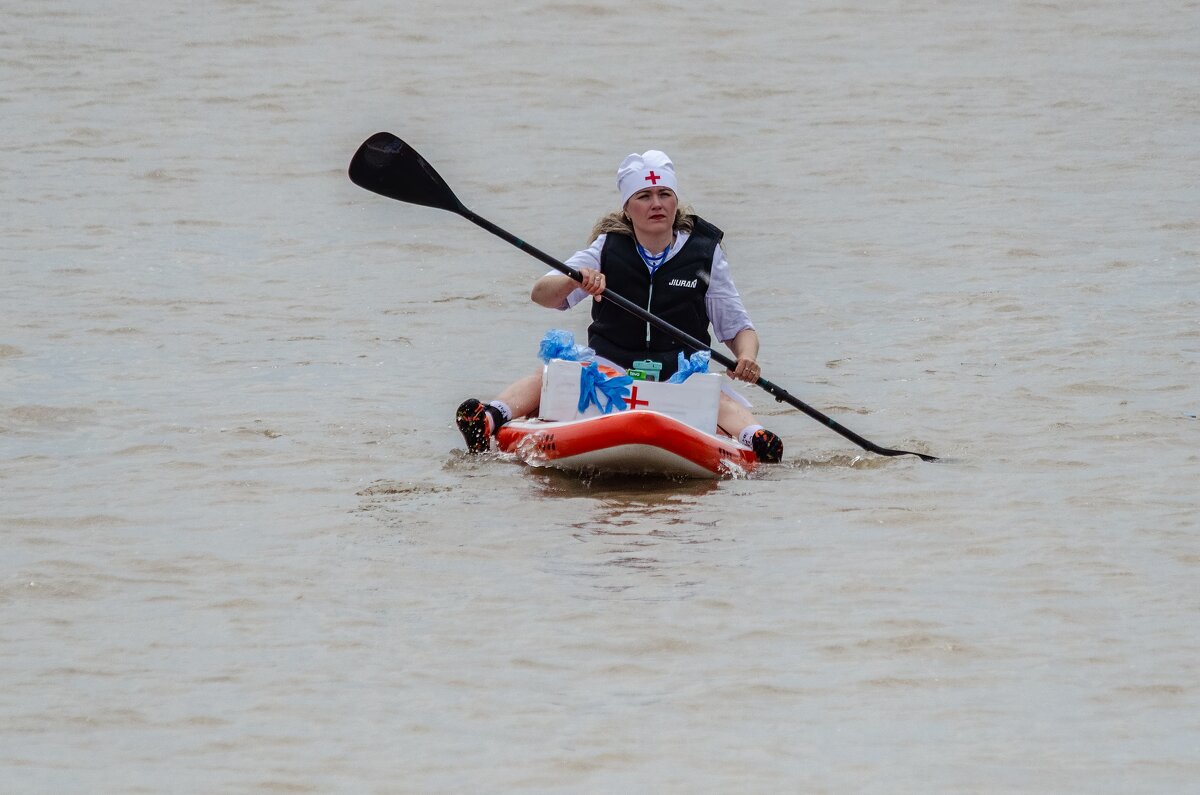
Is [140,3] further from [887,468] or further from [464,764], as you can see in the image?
[464,764]

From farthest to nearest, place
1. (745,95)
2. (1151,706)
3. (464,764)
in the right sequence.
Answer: (745,95)
(1151,706)
(464,764)

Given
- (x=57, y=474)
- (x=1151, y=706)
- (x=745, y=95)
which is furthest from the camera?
(x=745, y=95)

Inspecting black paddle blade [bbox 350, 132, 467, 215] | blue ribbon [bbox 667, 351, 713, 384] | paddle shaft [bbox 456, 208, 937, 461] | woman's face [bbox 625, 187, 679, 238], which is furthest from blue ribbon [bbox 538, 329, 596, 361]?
black paddle blade [bbox 350, 132, 467, 215]

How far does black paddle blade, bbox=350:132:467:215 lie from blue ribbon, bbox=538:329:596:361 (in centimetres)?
68

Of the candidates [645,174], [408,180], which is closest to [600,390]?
[645,174]

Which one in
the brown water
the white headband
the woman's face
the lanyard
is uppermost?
the white headband

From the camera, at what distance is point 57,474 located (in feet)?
23.7

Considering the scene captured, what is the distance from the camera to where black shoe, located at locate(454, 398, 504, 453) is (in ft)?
24.3

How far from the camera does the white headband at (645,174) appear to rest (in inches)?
295

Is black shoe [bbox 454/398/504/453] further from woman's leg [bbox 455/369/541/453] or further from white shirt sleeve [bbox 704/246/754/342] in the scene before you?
white shirt sleeve [bbox 704/246/754/342]

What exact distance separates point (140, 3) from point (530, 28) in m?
3.99

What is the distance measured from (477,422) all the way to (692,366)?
85cm

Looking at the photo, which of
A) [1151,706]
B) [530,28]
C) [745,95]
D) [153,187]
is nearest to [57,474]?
[1151,706]

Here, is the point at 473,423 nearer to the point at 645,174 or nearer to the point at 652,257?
the point at 652,257
